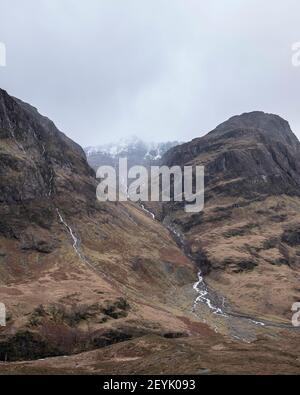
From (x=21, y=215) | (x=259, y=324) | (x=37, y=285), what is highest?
(x=21, y=215)

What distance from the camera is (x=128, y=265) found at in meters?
196

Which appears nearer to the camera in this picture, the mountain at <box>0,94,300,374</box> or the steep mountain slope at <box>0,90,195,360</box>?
the mountain at <box>0,94,300,374</box>

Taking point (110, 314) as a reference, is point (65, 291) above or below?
above

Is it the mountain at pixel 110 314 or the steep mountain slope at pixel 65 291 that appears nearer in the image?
the mountain at pixel 110 314

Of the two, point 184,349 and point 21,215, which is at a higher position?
point 21,215

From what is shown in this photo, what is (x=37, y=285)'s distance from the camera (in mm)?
149875

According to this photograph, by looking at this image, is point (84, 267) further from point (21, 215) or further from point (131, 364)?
point (131, 364)

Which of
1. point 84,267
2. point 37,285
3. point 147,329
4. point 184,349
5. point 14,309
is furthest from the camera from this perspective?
point 84,267

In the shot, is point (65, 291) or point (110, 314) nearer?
point (110, 314)
